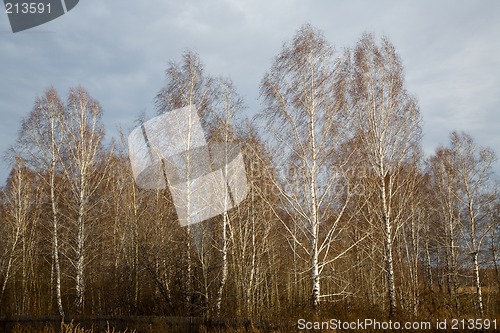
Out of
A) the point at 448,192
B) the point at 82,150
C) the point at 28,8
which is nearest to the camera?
the point at 28,8

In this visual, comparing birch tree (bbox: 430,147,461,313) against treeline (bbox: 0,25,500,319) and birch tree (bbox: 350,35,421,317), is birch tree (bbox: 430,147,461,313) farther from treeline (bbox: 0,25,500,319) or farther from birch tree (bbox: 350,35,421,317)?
birch tree (bbox: 350,35,421,317)

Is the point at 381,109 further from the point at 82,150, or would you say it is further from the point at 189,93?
the point at 82,150

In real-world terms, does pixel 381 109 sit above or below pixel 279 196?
above

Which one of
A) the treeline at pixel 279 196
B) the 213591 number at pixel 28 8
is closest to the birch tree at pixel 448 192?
the treeline at pixel 279 196

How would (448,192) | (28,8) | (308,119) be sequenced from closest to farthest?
1. (28,8)
2. (308,119)
3. (448,192)

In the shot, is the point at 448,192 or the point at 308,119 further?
the point at 448,192

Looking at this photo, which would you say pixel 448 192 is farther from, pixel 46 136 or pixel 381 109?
pixel 46 136

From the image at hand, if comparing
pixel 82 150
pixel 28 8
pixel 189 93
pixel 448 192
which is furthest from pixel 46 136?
pixel 448 192

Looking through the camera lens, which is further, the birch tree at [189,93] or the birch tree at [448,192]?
the birch tree at [448,192]

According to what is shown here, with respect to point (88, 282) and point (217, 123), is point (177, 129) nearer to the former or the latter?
point (217, 123)

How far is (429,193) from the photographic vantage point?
76.2 feet

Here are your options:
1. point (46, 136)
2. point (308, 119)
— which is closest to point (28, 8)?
point (308, 119)

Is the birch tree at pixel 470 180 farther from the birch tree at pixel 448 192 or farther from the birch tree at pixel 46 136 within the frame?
the birch tree at pixel 46 136

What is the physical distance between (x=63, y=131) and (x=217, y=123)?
6629mm
